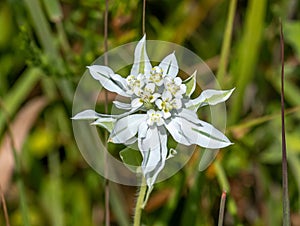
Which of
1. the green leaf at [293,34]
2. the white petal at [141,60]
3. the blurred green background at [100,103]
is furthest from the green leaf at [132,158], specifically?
the green leaf at [293,34]

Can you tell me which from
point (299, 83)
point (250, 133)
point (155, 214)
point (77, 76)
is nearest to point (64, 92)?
point (77, 76)

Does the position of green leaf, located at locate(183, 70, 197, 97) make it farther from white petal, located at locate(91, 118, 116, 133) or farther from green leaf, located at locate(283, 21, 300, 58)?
green leaf, located at locate(283, 21, 300, 58)

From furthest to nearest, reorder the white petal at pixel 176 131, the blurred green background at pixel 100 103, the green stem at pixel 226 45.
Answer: the blurred green background at pixel 100 103
the green stem at pixel 226 45
the white petal at pixel 176 131

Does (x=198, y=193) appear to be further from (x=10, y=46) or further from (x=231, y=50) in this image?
(x=10, y=46)

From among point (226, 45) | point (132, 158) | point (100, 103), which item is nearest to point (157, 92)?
point (132, 158)

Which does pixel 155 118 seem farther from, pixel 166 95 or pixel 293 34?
pixel 293 34

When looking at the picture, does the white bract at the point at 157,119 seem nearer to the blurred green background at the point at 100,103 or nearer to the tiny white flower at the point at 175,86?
the tiny white flower at the point at 175,86
